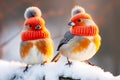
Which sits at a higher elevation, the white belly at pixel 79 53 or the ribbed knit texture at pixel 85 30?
→ the ribbed knit texture at pixel 85 30

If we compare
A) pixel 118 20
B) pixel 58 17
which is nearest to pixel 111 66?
pixel 118 20

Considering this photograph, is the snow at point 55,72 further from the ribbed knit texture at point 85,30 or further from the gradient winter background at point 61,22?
the gradient winter background at point 61,22

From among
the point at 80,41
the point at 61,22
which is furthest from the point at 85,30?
the point at 61,22

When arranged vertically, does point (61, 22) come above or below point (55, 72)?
above

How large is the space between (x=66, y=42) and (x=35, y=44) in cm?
7

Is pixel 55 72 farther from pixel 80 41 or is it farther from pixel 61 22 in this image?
pixel 61 22

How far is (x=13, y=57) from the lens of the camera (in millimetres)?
1519

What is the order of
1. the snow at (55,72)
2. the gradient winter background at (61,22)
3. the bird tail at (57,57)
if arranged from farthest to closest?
1. the gradient winter background at (61,22)
2. the bird tail at (57,57)
3. the snow at (55,72)

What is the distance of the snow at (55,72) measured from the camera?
86 cm

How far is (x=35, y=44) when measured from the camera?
917mm

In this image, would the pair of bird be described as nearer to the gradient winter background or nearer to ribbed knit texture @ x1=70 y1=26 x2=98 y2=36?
ribbed knit texture @ x1=70 y1=26 x2=98 y2=36

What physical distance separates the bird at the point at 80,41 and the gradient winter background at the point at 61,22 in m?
0.61

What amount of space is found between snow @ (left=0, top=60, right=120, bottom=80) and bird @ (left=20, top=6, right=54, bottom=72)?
2 centimetres

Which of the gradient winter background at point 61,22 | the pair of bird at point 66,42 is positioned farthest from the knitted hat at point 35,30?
the gradient winter background at point 61,22
